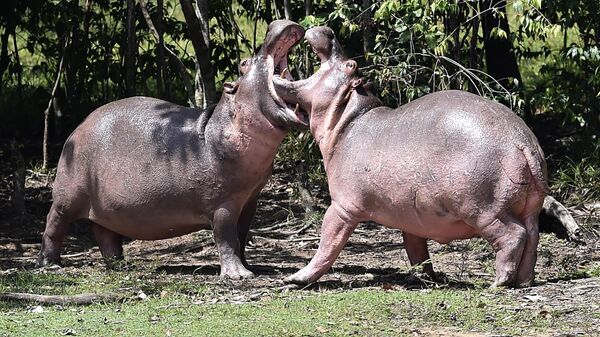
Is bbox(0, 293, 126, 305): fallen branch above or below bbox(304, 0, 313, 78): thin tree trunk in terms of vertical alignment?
below

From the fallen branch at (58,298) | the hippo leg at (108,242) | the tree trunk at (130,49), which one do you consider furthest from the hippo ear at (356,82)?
the tree trunk at (130,49)

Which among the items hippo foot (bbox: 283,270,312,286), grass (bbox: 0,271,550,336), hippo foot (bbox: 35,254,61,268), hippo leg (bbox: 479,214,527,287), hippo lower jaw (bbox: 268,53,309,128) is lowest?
hippo foot (bbox: 35,254,61,268)

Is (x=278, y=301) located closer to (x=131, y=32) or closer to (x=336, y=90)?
(x=336, y=90)

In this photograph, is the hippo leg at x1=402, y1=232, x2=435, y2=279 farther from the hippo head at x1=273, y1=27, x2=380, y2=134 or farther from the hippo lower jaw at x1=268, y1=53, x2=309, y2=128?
the hippo lower jaw at x1=268, y1=53, x2=309, y2=128

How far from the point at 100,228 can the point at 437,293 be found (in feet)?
10.8

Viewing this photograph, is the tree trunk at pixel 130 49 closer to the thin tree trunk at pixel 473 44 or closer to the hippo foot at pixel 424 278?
the thin tree trunk at pixel 473 44

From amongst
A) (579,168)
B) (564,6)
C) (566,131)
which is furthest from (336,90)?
(566,131)

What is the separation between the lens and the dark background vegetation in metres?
10.5

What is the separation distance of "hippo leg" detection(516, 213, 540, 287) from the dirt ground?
9 centimetres

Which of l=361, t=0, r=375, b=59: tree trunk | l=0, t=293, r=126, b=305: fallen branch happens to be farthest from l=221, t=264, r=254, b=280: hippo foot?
l=361, t=0, r=375, b=59: tree trunk

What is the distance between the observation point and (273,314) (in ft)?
23.4

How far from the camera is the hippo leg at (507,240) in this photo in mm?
7508

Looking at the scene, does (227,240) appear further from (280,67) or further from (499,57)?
(499,57)

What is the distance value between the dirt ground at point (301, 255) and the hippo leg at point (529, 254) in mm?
95
